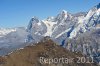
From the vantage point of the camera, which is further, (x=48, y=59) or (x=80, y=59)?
(x=80, y=59)

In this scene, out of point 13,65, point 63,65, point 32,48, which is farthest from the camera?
point 32,48

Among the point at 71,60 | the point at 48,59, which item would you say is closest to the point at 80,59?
the point at 71,60

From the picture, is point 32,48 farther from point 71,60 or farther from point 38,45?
point 71,60

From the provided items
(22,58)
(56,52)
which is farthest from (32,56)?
(56,52)

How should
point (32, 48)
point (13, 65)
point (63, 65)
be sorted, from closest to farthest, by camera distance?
point (13, 65), point (63, 65), point (32, 48)

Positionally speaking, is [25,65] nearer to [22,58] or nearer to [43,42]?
[22,58]

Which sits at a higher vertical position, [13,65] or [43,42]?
[43,42]
